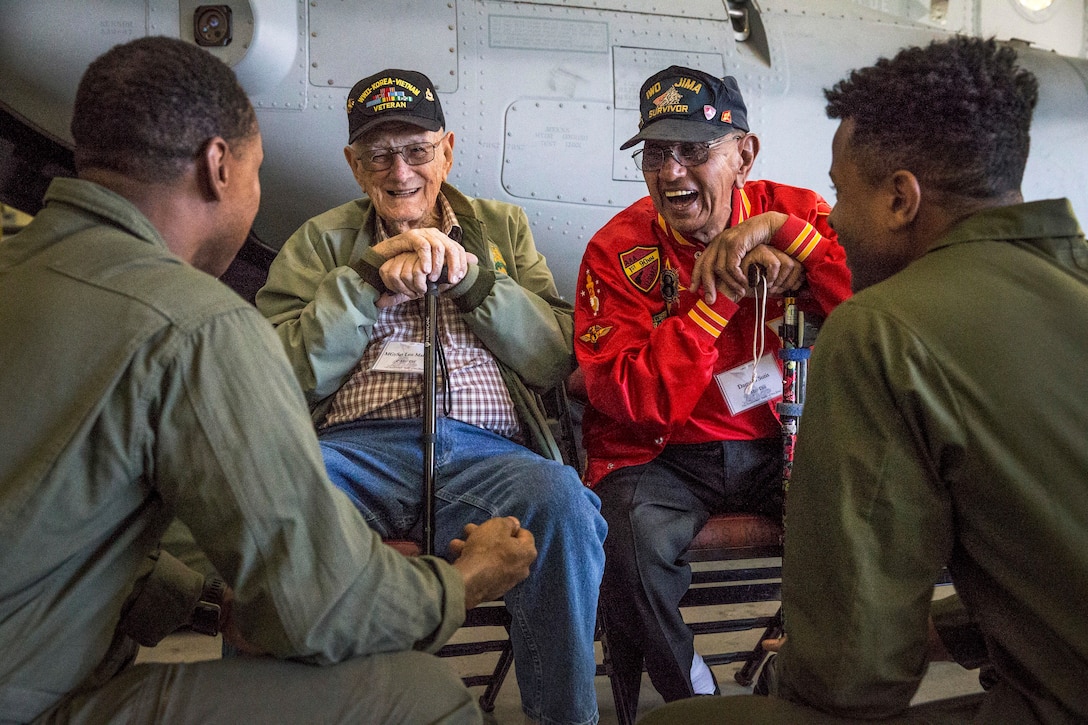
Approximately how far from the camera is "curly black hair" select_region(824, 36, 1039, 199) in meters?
1.22

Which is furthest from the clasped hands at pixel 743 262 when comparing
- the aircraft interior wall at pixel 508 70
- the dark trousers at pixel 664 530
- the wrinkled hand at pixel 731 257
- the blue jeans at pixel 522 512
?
the aircraft interior wall at pixel 508 70

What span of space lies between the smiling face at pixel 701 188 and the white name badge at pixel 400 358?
73 centimetres

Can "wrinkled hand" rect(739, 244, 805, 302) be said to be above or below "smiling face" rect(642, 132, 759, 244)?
below

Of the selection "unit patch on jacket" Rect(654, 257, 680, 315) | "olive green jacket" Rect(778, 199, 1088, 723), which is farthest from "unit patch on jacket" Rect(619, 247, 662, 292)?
"olive green jacket" Rect(778, 199, 1088, 723)

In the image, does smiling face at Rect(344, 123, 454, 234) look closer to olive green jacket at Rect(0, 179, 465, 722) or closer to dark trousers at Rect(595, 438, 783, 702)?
dark trousers at Rect(595, 438, 783, 702)

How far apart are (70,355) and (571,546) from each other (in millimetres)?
1121

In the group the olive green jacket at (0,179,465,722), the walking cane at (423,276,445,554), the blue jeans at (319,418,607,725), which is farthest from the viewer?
the walking cane at (423,276,445,554)

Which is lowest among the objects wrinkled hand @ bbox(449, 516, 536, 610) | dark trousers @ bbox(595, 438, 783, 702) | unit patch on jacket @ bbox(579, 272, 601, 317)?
dark trousers @ bbox(595, 438, 783, 702)

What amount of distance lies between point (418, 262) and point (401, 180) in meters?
0.38

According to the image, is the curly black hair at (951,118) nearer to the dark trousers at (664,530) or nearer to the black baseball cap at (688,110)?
the black baseball cap at (688,110)

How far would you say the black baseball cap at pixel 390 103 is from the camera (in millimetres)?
2439

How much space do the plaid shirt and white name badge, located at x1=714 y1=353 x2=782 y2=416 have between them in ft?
1.79

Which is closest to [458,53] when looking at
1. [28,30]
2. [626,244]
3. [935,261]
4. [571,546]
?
[626,244]

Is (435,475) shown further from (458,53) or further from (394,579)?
(458,53)
